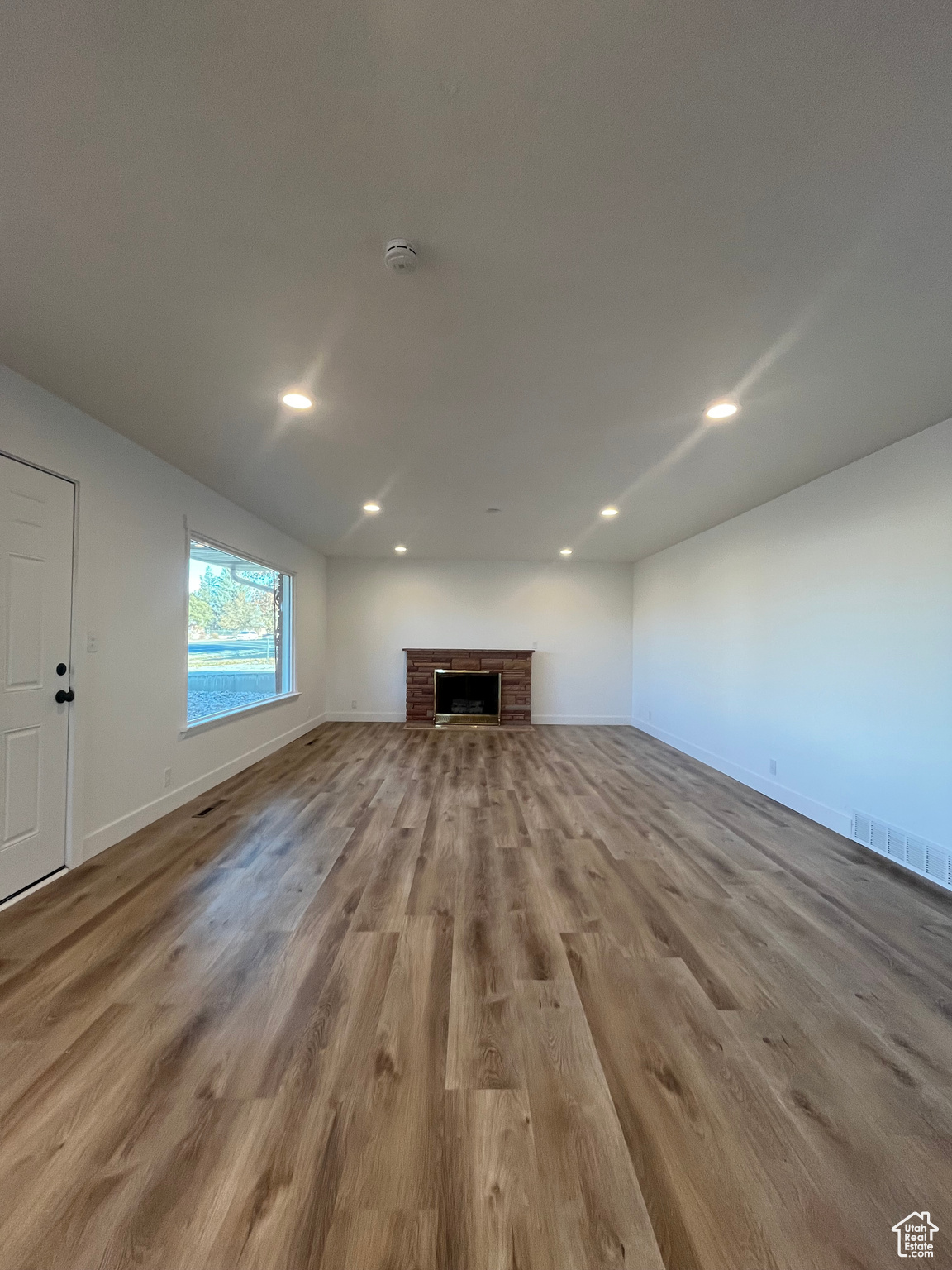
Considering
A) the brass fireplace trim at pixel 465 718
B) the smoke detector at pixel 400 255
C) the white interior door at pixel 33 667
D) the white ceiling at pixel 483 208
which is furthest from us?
the brass fireplace trim at pixel 465 718

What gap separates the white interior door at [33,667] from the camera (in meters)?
2.39

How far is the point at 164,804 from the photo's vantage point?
357cm

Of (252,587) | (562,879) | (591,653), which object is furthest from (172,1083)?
(591,653)

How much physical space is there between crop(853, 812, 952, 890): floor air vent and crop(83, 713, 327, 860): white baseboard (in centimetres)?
481

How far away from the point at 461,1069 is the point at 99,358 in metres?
3.10

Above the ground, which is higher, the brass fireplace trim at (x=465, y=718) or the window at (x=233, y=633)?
the window at (x=233, y=633)

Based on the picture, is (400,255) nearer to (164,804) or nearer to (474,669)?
(164,804)

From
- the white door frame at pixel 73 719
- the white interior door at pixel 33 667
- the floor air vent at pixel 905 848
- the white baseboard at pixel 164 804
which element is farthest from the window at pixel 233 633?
the floor air vent at pixel 905 848

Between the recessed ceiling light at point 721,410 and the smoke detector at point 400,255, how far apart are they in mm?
1713

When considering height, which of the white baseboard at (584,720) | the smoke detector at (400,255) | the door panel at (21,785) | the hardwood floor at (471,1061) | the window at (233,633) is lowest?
the hardwood floor at (471,1061)

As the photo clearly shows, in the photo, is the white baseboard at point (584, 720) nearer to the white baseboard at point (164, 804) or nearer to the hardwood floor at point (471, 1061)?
the white baseboard at point (164, 804)

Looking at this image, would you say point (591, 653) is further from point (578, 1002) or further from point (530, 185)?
point (530, 185)

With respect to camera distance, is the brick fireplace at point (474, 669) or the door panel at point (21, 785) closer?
the door panel at point (21, 785)

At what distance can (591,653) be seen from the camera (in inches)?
300
